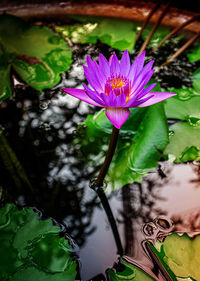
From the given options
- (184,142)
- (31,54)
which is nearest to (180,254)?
(184,142)

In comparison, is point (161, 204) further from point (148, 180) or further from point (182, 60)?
point (182, 60)

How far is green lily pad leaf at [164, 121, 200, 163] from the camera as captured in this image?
48.6 inches

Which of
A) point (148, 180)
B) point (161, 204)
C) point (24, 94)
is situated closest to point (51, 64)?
point (24, 94)

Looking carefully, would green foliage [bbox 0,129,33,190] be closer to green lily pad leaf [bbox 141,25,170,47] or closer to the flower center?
the flower center

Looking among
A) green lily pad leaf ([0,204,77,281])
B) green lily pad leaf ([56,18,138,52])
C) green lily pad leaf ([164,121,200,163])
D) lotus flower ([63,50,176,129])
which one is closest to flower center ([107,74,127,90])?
lotus flower ([63,50,176,129])

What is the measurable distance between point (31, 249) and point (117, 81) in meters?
0.72

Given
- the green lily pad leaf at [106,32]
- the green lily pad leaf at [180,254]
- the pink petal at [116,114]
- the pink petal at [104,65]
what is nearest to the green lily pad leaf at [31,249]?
the green lily pad leaf at [180,254]

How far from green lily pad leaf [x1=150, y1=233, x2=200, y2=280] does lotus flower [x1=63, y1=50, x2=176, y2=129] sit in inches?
19.8

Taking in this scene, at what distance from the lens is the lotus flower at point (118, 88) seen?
81 cm

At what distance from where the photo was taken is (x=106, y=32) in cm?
199

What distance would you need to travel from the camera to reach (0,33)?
71.2 inches

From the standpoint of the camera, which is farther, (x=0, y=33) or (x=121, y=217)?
(x=0, y=33)

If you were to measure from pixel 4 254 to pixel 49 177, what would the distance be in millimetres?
424

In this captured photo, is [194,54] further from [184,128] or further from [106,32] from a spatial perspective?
[184,128]
